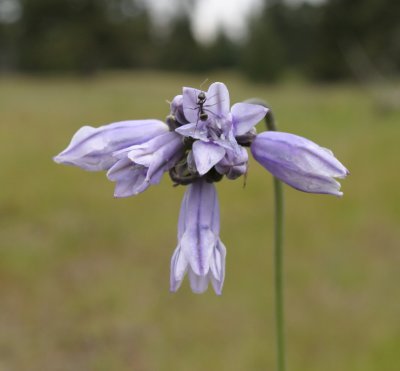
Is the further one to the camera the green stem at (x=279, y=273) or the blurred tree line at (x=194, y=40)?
the blurred tree line at (x=194, y=40)

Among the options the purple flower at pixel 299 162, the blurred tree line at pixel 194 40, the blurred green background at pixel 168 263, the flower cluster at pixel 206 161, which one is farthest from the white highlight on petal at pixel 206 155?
the blurred tree line at pixel 194 40

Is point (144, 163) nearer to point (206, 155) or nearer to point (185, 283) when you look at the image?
point (206, 155)

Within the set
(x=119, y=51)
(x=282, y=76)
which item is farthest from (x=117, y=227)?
(x=119, y=51)

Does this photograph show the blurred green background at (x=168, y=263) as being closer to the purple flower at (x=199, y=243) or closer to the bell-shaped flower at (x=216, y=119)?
the purple flower at (x=199, y=243)

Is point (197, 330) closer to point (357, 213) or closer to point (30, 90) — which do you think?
point (357, 213)

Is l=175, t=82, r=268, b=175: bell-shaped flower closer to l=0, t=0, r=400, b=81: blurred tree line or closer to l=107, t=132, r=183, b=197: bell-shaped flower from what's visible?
l=107, t=132, r=183, b=197: bell-shaped flower

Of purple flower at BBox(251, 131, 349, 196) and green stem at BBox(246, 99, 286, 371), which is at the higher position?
purple flower at BBox(251, 131, 349, 196)

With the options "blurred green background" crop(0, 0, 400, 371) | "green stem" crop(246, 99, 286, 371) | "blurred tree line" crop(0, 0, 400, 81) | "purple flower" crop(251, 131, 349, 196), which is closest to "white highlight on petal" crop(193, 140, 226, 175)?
"purple flower" crop(251, 131, 349, 196)
